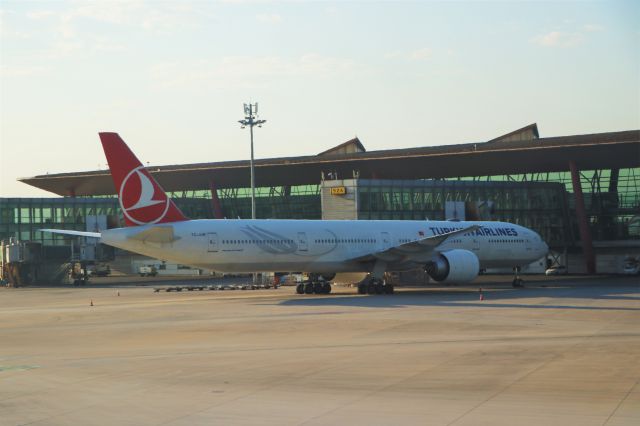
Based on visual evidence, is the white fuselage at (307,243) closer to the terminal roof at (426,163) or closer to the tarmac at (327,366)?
the tarmac at (327,366)

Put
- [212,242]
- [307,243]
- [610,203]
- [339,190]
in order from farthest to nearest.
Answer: [610,203] → [339,190] → [307,243] → [212,242]

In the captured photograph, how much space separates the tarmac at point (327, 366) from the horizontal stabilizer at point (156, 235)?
4211 millimetres

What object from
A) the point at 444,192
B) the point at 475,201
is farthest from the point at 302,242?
the point at 475,201

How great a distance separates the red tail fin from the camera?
113ft

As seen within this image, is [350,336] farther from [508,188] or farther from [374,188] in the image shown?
[508,188]

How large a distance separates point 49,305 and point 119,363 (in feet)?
72.4

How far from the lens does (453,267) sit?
1649 inches

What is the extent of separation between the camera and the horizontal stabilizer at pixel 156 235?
3509cm

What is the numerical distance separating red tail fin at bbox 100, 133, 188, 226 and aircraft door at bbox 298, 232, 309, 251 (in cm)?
743

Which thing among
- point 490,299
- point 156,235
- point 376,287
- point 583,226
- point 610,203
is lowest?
point 490,299

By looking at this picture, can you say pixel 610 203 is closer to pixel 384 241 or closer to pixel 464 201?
pixel 464 201

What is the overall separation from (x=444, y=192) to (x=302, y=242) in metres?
27.2

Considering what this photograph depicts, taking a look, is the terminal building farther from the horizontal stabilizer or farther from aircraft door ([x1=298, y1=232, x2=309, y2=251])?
the horizontal stabilizer

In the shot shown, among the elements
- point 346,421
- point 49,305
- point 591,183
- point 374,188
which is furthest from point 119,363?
point 591,183
